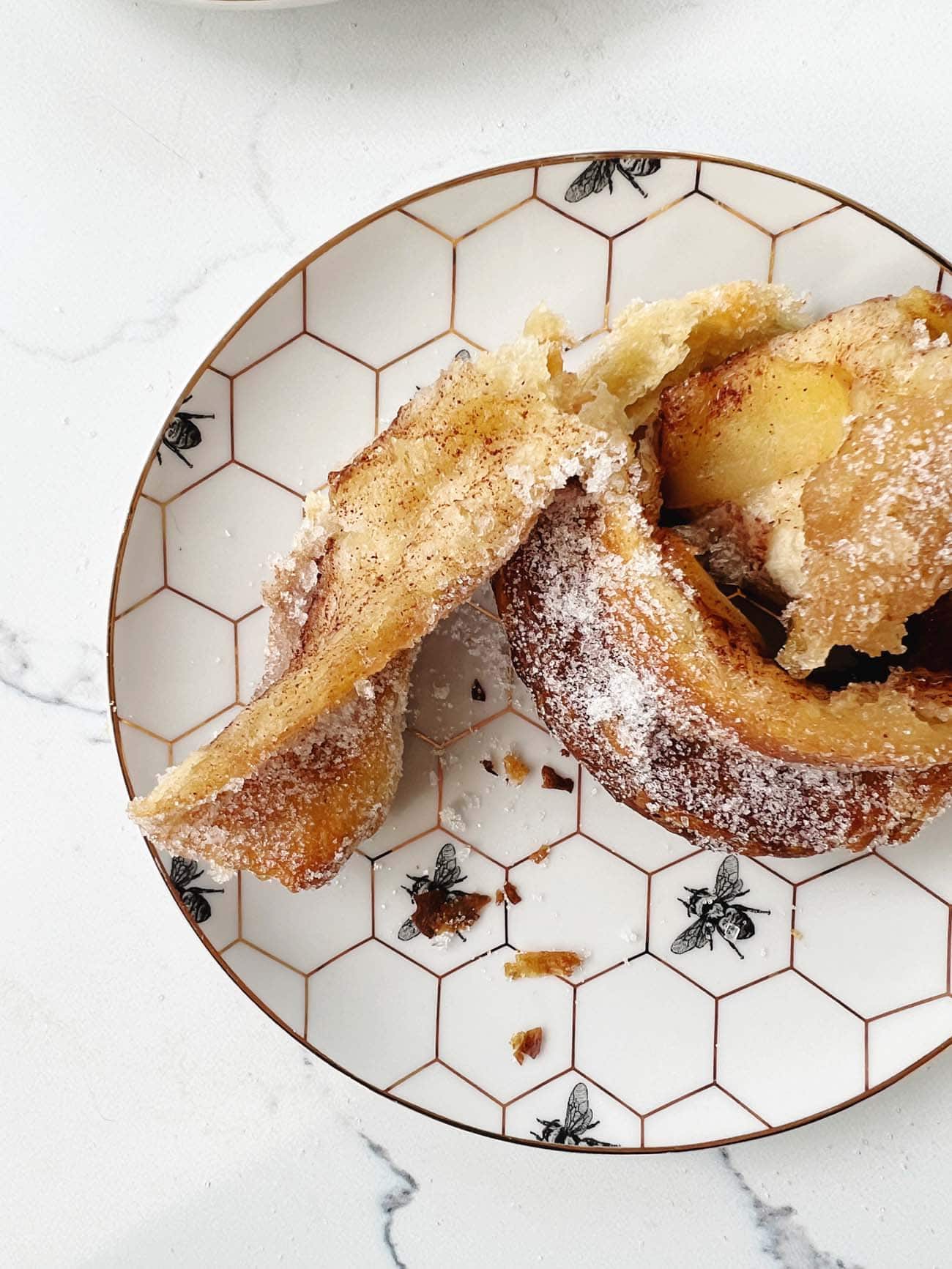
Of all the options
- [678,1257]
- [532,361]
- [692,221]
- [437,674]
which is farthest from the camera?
[678,1257]

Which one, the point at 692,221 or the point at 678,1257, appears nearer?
the point at 692,221

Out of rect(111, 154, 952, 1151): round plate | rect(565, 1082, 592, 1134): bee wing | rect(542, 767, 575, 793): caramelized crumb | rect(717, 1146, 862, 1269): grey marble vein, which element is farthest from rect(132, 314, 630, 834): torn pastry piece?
rect(717, 1146, 862, 1269): grey marble vein

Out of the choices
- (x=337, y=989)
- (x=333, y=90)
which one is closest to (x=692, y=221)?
(x=333, y=90)

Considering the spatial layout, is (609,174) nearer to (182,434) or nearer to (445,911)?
(182,434)

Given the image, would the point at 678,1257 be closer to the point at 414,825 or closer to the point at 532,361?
the point at 414,825

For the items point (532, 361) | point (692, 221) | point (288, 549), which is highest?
point (692, 221)

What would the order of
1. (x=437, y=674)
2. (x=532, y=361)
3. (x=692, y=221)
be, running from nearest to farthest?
(x=532, y=361)
(x=692, y=221)
(x=437, y=674)

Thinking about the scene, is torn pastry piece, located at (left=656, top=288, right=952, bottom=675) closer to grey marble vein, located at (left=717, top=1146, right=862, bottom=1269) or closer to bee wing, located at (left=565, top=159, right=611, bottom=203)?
bee wing, located at (left=565, top=159, right=611, bottom=203)
